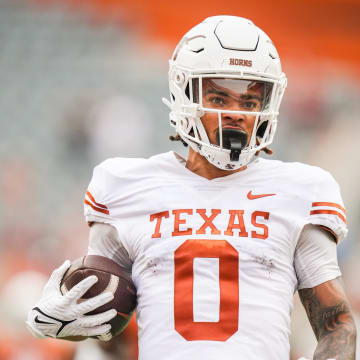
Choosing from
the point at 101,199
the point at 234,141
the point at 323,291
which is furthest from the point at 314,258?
the point at 101,199

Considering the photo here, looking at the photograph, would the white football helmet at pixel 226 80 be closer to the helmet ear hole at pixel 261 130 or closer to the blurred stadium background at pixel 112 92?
the helmet ear hole at pixel 261 130

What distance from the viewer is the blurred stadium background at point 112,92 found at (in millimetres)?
6164

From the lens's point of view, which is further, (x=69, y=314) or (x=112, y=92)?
(x=112, y=92)

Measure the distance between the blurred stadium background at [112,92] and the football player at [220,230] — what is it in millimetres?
3723

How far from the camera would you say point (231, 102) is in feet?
6.79

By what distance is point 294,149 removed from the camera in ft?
21.2

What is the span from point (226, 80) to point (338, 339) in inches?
29.2

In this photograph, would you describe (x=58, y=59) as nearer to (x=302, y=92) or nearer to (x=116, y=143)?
(x=116, y=143)

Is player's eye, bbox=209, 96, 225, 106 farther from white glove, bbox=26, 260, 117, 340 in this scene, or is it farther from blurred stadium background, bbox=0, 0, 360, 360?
blurred stadium background, bbox=0, 0, 360, 360

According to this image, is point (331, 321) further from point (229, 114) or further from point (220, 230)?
point (229, 114)

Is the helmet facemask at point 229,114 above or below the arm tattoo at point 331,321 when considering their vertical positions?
above

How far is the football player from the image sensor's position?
1.90 metres

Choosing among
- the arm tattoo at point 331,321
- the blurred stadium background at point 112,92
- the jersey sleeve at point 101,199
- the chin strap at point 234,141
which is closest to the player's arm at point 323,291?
the arm tattoo at point 331,321

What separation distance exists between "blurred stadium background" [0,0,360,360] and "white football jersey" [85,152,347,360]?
12.3 ft
